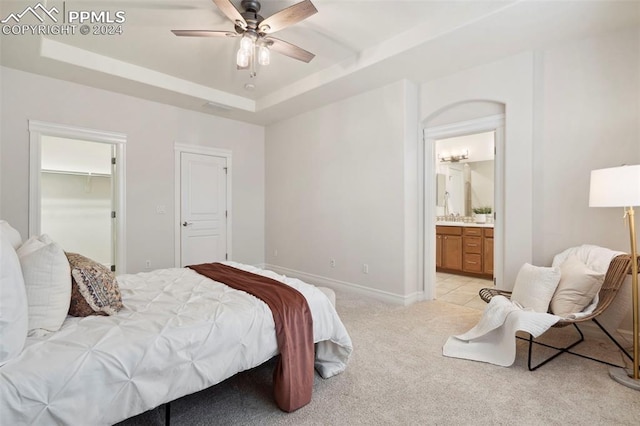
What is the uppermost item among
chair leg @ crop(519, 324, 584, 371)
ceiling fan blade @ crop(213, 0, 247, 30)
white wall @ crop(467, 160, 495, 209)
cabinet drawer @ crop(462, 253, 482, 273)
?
ceiling fan blade @ crop(213, 0, 247, 30)

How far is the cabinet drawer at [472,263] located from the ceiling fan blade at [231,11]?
4632 mm

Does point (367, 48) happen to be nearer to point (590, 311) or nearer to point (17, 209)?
point (590, 311)

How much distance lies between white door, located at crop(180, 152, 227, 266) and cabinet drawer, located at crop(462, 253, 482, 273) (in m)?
4.03

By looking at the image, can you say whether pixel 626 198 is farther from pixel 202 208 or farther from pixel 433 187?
pixel 202 208

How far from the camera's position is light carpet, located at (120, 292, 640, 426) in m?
1.75

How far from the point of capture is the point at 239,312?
5.70 ft

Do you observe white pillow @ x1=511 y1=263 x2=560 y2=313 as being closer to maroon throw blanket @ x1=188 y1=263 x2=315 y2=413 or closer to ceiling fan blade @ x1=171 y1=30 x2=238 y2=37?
maroon throw blanket @ x1=188 y1=263 x2=315 y2=413

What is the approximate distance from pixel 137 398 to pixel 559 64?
4082mm

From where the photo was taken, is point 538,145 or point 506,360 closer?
point 506,360

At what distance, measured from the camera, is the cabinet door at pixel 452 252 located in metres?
5.38

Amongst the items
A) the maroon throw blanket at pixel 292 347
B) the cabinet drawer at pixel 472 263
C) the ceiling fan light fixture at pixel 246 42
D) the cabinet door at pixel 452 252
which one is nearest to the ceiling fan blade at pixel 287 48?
the ceiling fan light fixture at pixel 246 42

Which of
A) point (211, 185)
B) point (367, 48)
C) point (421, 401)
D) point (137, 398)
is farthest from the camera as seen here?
point (211, 185)

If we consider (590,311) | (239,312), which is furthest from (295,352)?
(590,311)

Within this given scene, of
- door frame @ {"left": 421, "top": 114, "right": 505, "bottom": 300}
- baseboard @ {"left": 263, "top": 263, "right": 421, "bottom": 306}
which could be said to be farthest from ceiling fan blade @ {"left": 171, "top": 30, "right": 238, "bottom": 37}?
baseboard @ {"left": 263, "top": 263, "right": 421, "bottom": 306}
